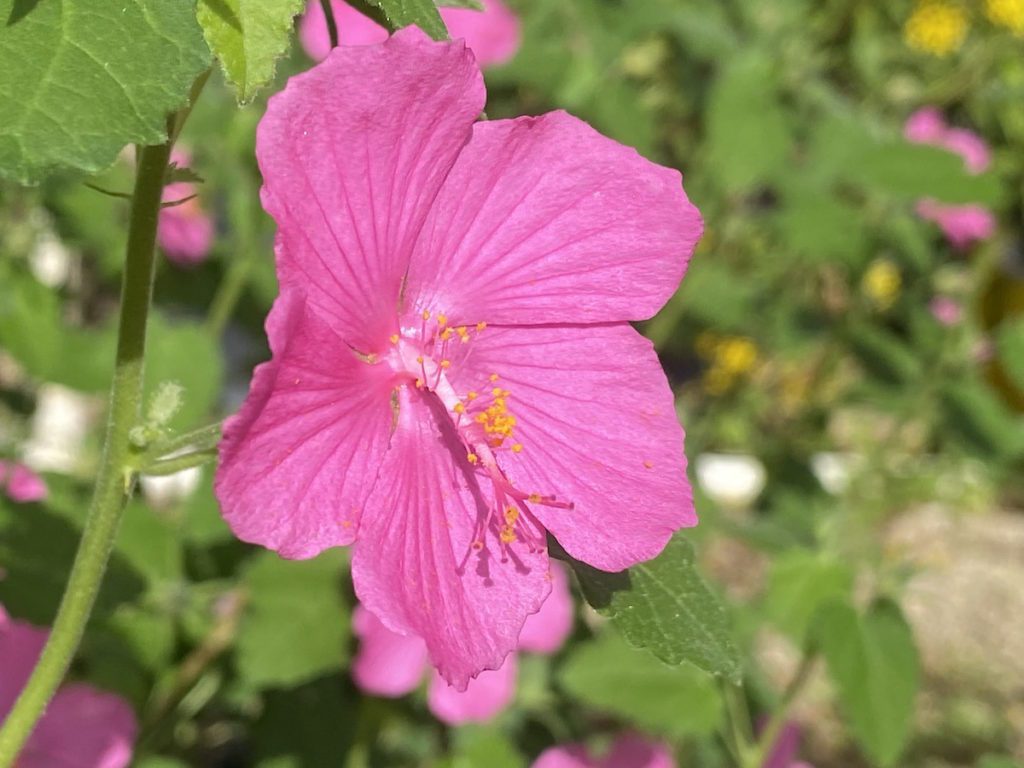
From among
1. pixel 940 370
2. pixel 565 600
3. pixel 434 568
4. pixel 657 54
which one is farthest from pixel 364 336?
pixel 657 54

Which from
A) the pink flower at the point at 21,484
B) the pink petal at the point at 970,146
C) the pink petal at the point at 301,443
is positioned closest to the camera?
the pink petal at the point at 301,443

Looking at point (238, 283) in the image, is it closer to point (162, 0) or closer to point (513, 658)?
point (513, 658)

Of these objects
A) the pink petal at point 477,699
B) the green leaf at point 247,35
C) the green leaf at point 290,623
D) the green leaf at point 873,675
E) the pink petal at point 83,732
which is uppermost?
the green leaf at point 247,35

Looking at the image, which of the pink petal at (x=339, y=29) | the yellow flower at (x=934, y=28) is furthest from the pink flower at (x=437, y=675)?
the yellow flower at (x=934, y=28)

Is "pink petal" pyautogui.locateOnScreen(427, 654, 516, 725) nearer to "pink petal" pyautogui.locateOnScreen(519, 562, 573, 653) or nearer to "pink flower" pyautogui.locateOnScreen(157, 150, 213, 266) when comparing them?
"pink petal" pyautogui.locateOnScreen(519, 562, 573, 653)

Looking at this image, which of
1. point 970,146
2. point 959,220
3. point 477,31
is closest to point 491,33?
point 477,31

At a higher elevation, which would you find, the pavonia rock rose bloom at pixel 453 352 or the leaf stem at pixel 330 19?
the leaf stem at pixel 330 19

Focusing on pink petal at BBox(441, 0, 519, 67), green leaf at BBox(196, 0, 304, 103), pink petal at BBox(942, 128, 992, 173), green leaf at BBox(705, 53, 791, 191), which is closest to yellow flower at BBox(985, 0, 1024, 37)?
pink petal at BBox(942, 128, 992, 173)

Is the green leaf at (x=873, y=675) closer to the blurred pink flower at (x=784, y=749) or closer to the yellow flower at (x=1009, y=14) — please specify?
the blurred pink flower at (x=784, y=749)
